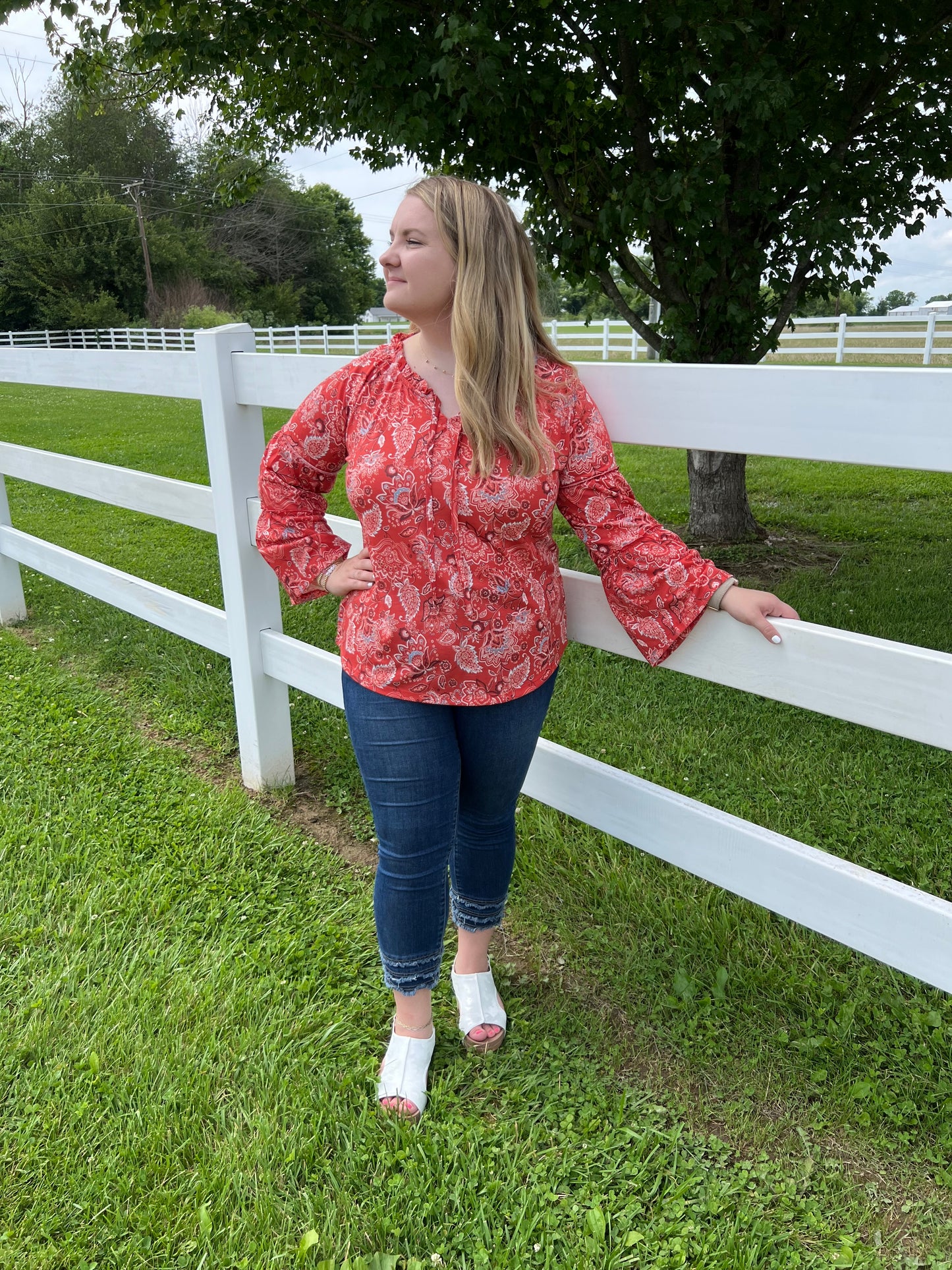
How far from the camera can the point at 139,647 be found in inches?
182

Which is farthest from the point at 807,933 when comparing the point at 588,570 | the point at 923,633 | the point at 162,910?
the point at 588,570

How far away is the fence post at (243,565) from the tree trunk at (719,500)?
3.69 metres

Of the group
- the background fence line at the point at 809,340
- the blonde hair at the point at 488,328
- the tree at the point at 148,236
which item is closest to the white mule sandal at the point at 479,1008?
the blonde hair at the point at 488,328

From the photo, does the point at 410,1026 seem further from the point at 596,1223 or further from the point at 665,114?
the point at 665,114

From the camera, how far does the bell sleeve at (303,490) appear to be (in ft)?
6.49

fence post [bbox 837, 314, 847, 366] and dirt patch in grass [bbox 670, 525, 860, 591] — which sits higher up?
fence post [bbox 837, 314, 847, 366]

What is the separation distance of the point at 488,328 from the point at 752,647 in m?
0.74

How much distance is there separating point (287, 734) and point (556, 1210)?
1849 mm

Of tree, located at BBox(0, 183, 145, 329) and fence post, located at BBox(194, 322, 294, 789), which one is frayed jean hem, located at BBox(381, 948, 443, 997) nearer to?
fence post, located at BBox(194, 322, 294, 789)

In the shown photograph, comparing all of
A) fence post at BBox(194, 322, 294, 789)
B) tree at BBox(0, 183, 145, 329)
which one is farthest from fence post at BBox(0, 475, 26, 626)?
tree at BBox(0, 183, 145, 329)

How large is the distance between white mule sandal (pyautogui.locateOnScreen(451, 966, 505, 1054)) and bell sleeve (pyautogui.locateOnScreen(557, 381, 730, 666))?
924 mm

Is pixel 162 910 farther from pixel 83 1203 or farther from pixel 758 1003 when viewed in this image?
pixel 758 1003

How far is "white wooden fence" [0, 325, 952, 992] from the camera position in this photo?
5.05 feet

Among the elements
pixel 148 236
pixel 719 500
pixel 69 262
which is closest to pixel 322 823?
pixel 719 500
